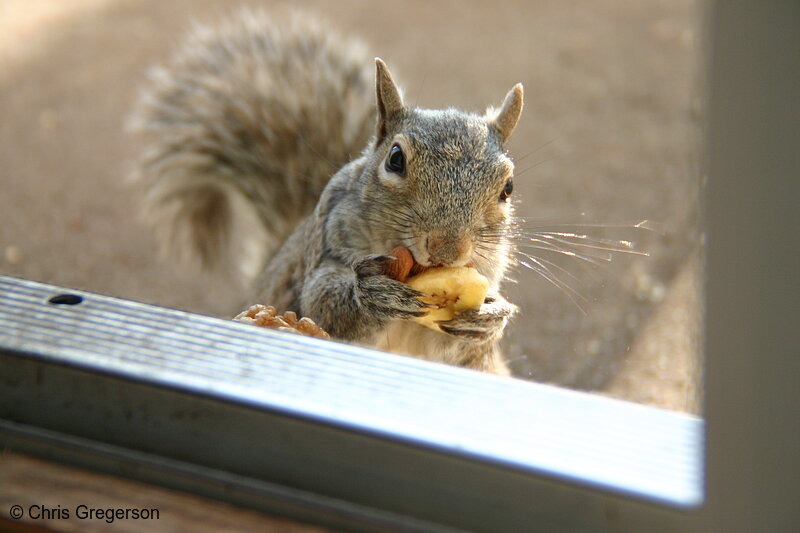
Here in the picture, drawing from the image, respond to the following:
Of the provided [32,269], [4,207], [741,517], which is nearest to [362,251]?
[741,517]

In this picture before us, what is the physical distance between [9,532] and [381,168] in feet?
2.28

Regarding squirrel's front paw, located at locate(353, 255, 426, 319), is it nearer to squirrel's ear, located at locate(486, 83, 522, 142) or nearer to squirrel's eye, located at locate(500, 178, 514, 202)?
squirrel's eye, located at locate(500, 178, 514, 202)

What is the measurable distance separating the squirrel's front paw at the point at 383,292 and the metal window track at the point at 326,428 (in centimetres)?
29

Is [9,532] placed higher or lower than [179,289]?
lower

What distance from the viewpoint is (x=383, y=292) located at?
42.3 inches

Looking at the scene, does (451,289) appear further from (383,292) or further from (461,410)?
(461,410)

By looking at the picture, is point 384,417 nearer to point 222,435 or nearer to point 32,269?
point 222,435

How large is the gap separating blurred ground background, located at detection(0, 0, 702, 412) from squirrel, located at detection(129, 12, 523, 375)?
0.20m

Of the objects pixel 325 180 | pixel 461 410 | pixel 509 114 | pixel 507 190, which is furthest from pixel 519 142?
pixel 461 410

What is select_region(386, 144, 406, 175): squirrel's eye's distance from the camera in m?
1.15

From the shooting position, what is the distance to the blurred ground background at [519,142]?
1.71 meters

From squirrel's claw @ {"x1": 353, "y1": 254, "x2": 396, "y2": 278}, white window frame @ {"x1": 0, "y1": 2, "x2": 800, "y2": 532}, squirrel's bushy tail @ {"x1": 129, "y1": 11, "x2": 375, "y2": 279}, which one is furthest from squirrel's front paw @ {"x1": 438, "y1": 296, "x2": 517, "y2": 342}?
squirrel's bushy tail @ {"x1": 129, "y1": 11, "x2": 375, "y2": 279}

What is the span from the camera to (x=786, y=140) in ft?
1.45

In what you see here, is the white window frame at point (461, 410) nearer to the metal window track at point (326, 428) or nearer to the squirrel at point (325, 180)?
the metal window track at point (326, 428)
